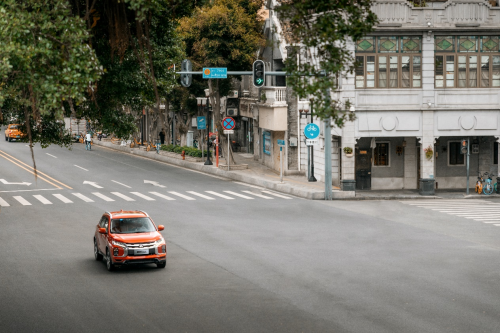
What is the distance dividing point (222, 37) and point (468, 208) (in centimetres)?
2122

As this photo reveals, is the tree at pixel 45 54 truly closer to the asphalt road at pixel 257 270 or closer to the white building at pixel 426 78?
the asphalt road at pixel 257 270

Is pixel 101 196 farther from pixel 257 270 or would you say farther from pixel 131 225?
pixel 257 270

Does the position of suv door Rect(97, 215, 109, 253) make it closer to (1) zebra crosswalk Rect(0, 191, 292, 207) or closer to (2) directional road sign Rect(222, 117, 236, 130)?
(1) zebra crosswalk Rect(0, 191, 292, 207)

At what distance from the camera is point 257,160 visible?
2144 inches

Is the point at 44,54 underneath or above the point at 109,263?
above

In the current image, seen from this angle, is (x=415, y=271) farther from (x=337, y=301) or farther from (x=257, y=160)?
(x=257, y=160)

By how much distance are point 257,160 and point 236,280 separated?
36.9 meters

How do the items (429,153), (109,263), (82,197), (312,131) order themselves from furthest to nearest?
(312,131) < (429,153) < (82,197) < (109,263)

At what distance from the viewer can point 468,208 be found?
31.6m

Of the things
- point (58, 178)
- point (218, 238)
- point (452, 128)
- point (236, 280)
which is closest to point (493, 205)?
point (452, 128)

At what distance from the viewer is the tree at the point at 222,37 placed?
45.4 meters

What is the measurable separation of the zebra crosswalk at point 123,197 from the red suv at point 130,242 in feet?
45.4

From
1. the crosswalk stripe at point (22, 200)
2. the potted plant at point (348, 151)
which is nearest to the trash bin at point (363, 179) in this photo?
the potted plant at point (348, 151)

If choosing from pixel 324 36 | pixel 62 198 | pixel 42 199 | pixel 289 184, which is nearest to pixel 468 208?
pixel 289 184
